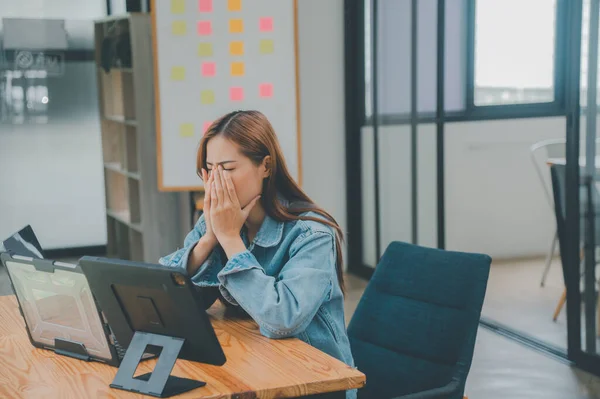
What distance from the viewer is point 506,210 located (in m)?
5.91

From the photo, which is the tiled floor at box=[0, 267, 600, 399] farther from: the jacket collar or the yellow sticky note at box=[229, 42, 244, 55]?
the yellow sticky note at box=[229, 42, 244, 55]

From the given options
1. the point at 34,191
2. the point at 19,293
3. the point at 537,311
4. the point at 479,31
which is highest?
the point at 479,31

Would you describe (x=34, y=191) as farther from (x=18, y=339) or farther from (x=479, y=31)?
(x=18, y=339)

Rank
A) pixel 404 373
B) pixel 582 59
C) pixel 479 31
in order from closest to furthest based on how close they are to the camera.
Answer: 1. pixel 404 373
2. pixel 582 59
3. pixel 479 31

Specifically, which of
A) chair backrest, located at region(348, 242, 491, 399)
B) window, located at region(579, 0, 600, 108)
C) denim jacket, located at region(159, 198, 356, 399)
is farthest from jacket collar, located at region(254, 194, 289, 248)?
window, located at region(579, 0, 600, 108)

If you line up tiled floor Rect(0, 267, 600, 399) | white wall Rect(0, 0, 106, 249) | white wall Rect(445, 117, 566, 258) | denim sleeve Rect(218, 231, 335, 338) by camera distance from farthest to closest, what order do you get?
1. white wall Rect(0, 0, 106, 249)
2. white wall Rect(445, 117, 566, 258)
3. tiled floor Rect(0, 267, 600, 399)
4. denim sleeve Rect(218, 231, 335, 338)

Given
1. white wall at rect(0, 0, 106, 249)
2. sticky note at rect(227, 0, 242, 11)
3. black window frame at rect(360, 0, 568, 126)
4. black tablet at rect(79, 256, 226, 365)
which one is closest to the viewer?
black tablet at rect(79, 256, 226, 365)

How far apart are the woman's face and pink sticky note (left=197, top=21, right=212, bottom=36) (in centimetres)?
255

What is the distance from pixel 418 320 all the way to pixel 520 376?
5.46 feet

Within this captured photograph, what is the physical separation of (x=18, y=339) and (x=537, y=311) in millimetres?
3409

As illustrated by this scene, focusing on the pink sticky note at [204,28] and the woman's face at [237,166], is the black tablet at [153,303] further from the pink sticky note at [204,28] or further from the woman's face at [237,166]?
the pink sticky note at [204,28]

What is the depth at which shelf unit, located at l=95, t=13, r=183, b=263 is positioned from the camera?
198 inches

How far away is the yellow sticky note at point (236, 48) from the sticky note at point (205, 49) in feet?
0.37

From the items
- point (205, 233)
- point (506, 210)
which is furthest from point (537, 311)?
point (205, 233)
